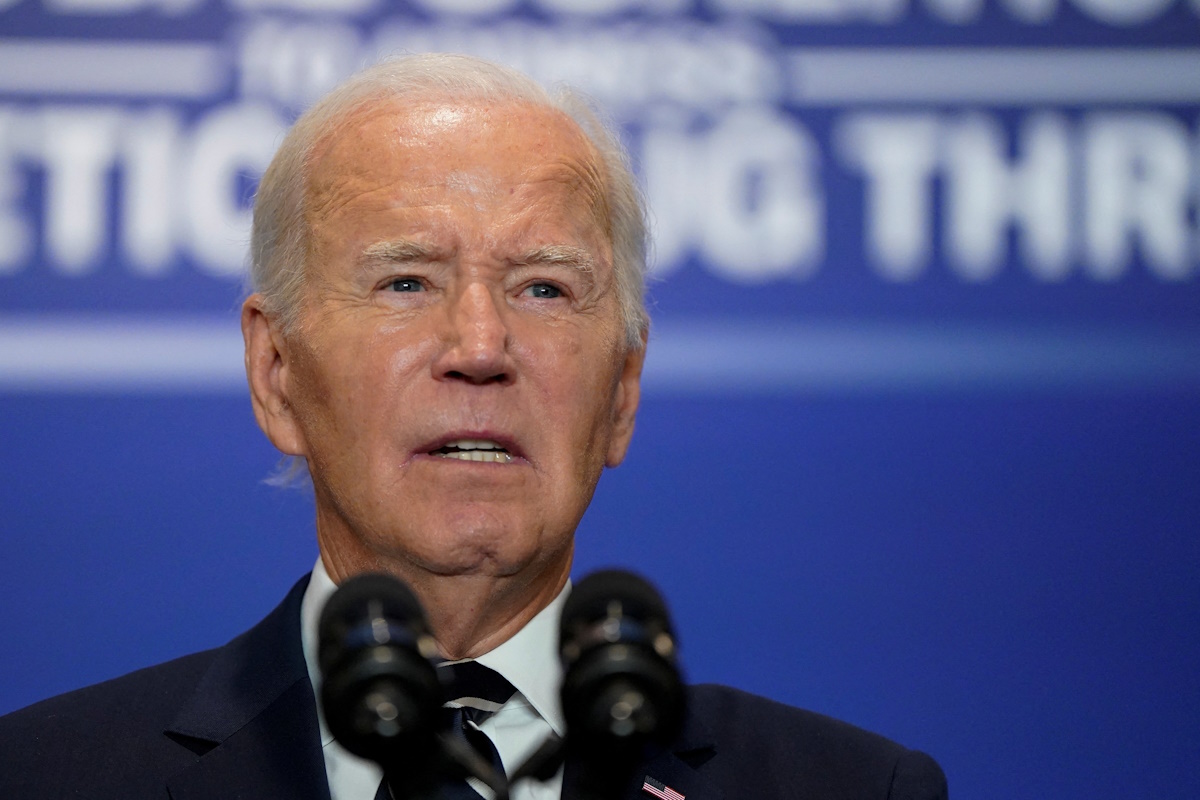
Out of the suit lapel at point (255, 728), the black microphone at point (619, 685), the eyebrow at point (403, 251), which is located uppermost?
the eyebrow at point (403, 251)

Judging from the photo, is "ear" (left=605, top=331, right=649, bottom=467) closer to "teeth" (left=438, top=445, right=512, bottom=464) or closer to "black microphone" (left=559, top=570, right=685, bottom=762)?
"teeth" (left=438, top=445, right=512, bottom=464)

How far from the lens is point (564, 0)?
2844mm

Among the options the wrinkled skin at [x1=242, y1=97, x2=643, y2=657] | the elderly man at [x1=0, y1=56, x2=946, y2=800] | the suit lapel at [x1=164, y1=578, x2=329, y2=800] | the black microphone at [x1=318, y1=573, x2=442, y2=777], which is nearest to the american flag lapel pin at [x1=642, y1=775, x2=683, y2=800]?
Answer: the elderly man at [x1=0, y1=56, x2=946, y2=800]

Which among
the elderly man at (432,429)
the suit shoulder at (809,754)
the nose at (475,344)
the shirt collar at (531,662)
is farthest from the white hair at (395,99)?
the suit shoulder at (809,754)

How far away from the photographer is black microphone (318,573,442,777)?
39.6 inches

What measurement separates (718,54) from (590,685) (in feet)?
6.71

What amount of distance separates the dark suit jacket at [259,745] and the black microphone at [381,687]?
0.65 meters

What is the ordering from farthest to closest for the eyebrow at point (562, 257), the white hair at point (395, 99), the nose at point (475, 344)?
the white hair at point (395, 99) → the eyebrow at point (562, 257) → the nose at point (475, 344)

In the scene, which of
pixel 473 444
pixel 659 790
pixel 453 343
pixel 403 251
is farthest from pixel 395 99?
pixel 659 790

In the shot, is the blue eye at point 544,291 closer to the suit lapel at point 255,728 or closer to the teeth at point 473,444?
the teeth at point 473,444

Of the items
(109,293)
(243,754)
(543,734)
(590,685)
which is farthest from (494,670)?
(109,293)

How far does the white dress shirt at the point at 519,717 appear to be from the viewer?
176 cm

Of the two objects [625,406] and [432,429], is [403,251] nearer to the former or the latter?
[432,429]

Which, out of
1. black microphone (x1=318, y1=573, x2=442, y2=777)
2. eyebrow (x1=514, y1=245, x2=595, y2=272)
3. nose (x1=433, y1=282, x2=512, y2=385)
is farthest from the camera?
eyebrow (x1=514, y1=245, x2=595, y2=272)
